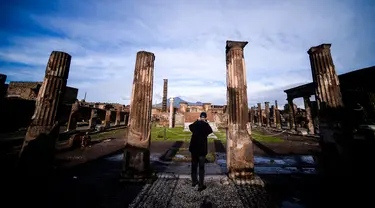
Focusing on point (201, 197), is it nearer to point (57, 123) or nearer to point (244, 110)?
point (244, 110)

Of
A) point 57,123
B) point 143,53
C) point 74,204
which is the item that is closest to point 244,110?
point 143,53

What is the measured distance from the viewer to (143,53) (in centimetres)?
463

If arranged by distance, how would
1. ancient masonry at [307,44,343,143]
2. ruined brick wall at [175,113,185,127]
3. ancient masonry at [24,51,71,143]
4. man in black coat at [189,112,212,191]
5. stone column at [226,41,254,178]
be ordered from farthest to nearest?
ruined brick wall at [175,113,185,127], ancient masonry at [24,51,71,143], ancient masonry at [307,44,343,143], stone column at [226,41,254,178], man in black coat at [189,112,212,191]

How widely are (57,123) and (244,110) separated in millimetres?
5861

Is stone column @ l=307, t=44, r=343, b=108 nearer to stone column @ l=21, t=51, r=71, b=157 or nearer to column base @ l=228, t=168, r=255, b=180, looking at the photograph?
column base @ l=228, t=168, r=255, b=180

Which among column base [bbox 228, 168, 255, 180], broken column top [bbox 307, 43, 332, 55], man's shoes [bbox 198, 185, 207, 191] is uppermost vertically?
broken column top [bbox 307, 43, 332, 55]

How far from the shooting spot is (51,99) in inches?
181

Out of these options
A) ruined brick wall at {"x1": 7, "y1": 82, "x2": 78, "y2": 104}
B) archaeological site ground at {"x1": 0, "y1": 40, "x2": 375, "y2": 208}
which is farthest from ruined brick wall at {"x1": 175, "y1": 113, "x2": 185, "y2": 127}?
archaeological site ground at {"x1": 0, "y1": 40, "x2": 375, "y2": 208}

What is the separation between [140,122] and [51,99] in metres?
3.08

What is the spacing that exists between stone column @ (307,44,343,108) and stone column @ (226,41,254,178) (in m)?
2.28

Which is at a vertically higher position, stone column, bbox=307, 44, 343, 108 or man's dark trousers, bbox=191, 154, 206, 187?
stone column, bbox=307, 44, 343, 108

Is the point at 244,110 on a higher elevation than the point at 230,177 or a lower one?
higher

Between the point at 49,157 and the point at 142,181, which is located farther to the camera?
the point at 49,157

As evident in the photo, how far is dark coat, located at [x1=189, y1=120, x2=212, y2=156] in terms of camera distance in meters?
3.76
